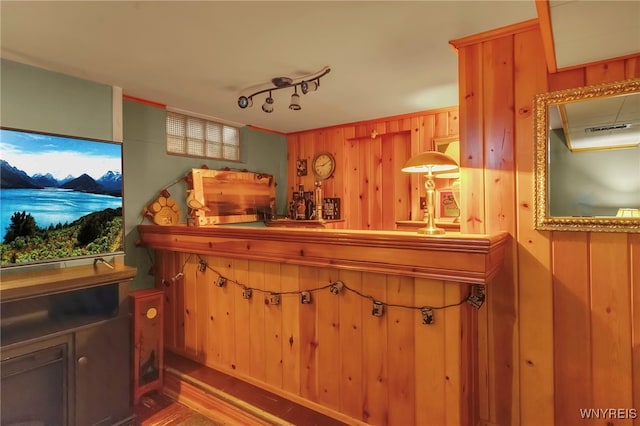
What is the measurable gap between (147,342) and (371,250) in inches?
70.7

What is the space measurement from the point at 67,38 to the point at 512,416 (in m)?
3.17

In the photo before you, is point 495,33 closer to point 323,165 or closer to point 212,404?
point 323,165

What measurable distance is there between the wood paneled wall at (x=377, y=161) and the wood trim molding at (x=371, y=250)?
1.89m

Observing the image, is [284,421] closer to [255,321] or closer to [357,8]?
[255,321]

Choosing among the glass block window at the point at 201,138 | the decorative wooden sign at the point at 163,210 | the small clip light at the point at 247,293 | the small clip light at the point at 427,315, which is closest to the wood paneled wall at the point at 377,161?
the glass block window at the point at 201,138

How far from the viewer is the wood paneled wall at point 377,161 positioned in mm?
3439

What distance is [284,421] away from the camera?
1.90 m

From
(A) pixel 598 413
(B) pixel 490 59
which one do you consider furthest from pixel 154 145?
(A) pixel 598 413

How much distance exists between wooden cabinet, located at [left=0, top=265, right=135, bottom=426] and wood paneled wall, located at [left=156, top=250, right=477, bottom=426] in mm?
582

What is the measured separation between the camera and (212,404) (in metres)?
2.17

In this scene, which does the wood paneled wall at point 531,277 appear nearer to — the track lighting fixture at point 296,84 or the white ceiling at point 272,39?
the white ceiling at point 272,39

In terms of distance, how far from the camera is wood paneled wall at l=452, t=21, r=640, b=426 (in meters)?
1.58

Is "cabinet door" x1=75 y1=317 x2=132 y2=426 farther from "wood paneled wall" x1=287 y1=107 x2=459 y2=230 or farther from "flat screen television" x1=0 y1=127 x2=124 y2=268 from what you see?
"wood paneled wall" x1=287 y1=107 x2=459 y2=230

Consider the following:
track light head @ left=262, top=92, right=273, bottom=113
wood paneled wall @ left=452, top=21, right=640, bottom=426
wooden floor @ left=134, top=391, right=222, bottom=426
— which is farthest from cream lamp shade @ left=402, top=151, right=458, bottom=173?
wooden floor @ left=134, top=391, right=222, bottom=426
